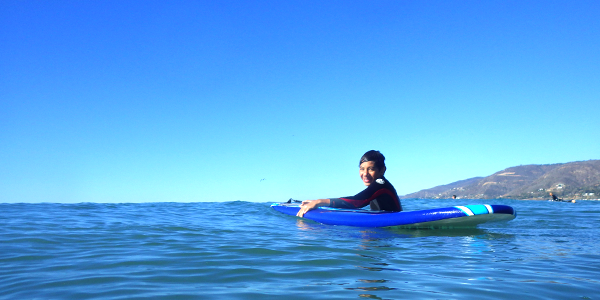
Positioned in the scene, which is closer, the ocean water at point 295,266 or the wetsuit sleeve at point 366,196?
the ocean water at point 295,266

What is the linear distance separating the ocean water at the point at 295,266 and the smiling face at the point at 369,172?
1869 mm

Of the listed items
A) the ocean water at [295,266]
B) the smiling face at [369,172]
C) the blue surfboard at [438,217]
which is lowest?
the ocean water at [295,266]

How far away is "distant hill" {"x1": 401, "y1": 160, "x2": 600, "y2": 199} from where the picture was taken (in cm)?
11299

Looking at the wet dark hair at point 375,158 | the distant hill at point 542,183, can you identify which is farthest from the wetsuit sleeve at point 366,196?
the distant hill at point 542,183

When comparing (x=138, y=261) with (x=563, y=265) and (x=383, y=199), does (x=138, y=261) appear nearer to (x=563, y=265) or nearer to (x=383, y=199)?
(x=563, y=265)

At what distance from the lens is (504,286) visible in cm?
280

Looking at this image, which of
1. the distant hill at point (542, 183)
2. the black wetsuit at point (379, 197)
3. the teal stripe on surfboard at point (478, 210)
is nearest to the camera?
the teal stripe on surfboard at point (478, 210)

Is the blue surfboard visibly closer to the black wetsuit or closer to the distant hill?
the black wetsuit

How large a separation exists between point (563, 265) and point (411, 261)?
152 cm

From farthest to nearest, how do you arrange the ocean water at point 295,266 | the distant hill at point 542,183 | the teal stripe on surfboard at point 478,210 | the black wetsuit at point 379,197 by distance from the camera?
the distant hill at point 542,183 → the black wetsuit at point 379,197 → the teal stripe on surfboard at point 478,210 → the ocean water at point 295,266

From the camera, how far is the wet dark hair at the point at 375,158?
293 inches

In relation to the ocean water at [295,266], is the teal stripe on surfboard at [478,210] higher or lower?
higher

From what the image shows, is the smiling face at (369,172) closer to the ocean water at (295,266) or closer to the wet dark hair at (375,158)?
the wet dark hair at (375,158)

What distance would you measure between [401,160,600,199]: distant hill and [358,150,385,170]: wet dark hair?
11456 cm
